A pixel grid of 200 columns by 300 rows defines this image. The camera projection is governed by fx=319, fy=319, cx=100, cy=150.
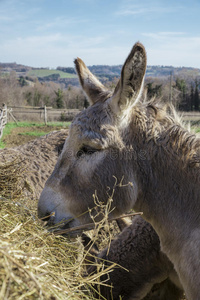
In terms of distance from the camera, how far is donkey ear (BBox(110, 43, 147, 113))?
245 cm

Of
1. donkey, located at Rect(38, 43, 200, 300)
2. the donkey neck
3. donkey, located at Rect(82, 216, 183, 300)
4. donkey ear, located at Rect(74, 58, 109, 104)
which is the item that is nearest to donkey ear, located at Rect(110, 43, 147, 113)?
donkey, located at Rect(38, 43, 200, 300)

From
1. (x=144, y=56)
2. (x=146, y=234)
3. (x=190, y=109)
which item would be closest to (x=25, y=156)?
(x=146, y=234)

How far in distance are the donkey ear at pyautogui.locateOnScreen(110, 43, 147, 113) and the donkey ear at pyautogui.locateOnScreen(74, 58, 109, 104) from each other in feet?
1.28

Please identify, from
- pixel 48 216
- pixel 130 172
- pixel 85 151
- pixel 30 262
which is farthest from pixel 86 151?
pixel 30 262

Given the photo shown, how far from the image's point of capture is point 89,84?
3336 mm

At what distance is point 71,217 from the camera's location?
279cm

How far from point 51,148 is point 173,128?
12.1ft

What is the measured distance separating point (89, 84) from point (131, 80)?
850 mm

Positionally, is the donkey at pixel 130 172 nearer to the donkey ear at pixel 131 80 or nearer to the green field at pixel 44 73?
the donkey ear at pixel 131 80

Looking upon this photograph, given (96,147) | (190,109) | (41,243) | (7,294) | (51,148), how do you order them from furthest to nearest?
(190,109) < (51,148) < (96,147) < (41,243) < (7,294)

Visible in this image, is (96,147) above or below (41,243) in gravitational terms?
above

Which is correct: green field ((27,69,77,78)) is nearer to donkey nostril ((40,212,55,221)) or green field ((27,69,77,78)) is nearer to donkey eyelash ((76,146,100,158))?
donkey eyelash ((76,146,100,158))

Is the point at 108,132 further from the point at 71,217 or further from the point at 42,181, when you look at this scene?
the point at 42,181

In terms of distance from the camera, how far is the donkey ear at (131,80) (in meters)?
2.45
